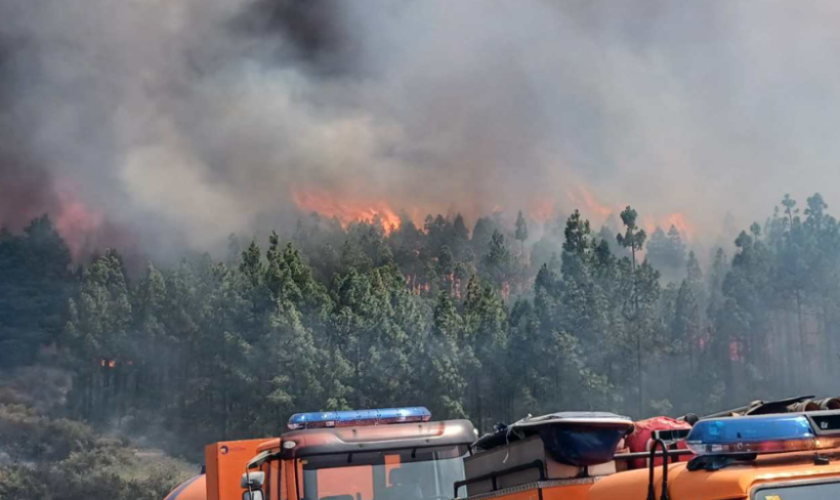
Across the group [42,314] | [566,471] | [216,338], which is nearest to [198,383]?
[216,338]

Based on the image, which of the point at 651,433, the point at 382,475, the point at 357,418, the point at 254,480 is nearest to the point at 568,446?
the point at 651,433

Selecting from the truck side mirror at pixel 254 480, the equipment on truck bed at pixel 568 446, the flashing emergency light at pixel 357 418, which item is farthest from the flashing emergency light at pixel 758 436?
the flashing emergency light at pixel 357 418

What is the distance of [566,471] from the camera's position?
16.8 ft

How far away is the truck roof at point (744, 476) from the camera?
3.39 metres

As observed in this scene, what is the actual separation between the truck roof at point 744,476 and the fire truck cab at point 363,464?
481 cm

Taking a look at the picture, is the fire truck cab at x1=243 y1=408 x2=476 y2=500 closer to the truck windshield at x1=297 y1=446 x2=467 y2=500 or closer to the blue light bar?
the truck windshield at x1=297 y1=446 x2=467 y2=500

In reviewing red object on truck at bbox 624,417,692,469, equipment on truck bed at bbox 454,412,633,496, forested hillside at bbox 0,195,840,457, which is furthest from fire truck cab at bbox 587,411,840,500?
forested hillside at bbox 0,195,840,457

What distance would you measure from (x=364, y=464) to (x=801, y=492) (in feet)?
17.9

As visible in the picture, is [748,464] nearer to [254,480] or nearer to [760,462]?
[760,462]

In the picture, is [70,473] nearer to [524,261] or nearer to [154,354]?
[154,354]

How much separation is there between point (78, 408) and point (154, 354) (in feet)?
15.6

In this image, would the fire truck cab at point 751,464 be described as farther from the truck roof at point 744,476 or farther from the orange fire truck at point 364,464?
the orange fire truck at point 364,464

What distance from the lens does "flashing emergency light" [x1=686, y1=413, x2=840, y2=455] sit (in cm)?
357

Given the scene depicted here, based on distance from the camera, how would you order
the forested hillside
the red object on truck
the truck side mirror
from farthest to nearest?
the forested hillside < the truck side mirror < the red object on truck
